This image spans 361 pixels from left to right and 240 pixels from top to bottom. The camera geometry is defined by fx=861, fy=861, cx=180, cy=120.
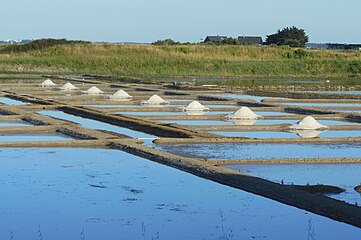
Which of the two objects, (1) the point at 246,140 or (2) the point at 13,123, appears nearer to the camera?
(1) the point at 246,140

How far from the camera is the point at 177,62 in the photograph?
36.1 meters

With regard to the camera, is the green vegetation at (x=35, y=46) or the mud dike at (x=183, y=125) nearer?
the mud dike at (x=183, y=125)

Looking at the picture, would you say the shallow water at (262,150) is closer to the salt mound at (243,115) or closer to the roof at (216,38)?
the salt mound at (243,115)

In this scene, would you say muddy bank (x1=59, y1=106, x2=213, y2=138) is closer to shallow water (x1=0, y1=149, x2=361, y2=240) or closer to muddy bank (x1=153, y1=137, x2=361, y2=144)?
muddy bank (x1=153, y1=137, x2=361, y2=144)

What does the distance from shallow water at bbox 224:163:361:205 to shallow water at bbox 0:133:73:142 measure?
9.53 ft

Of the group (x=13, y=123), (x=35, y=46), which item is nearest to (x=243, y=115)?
(x=13, y=123)

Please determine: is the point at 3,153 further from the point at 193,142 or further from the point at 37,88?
the point at 37,88

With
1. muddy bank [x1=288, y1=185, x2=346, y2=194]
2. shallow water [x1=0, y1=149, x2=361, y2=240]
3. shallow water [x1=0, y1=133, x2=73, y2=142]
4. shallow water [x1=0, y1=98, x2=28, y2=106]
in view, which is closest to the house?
shallow water [x1=0, y1=98, x2=28, y2=106]

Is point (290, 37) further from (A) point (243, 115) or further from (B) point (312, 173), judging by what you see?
(B) point (312, 173)

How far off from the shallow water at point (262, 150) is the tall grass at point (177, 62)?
23.2 meters

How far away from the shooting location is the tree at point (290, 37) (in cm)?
5841

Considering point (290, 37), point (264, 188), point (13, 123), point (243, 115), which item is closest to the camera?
point (264, 188)

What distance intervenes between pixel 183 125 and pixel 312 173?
4392mm

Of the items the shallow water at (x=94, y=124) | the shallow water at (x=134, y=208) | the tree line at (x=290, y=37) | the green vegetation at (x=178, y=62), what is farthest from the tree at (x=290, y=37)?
the shallow water at (x=134, y=208)
